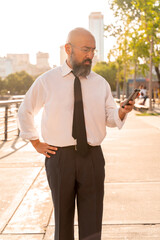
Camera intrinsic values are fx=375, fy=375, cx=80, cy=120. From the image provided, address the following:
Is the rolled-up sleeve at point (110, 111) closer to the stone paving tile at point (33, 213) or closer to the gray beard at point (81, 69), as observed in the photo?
the gray beard at point (81, 69)

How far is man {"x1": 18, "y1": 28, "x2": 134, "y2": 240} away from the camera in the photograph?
2686mm

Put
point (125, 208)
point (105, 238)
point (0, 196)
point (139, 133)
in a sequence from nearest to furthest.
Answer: point (105, 238)
point (125, 208)
point (0, 196)
point (139, 133)

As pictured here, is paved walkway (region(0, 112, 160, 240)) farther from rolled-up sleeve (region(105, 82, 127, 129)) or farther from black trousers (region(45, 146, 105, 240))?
rolled-up sleeve (region(105, 82, 127, 129))

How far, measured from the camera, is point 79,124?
2648 mm

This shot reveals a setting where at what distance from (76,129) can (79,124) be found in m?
0.04

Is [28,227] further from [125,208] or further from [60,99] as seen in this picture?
[60,99]

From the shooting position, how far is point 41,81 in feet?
9.04

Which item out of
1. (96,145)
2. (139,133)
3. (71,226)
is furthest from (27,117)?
(139,133)

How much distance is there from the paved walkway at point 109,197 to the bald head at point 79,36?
6.48 feet

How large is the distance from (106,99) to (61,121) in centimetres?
41

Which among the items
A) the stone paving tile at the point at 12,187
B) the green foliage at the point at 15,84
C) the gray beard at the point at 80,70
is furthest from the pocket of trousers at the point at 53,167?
the green foliage at the point at 15,84

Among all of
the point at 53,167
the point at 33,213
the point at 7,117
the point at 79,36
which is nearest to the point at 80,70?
the point at 79,36

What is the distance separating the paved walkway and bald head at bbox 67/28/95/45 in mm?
1977

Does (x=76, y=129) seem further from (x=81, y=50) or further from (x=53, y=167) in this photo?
(x=81, y=50)
